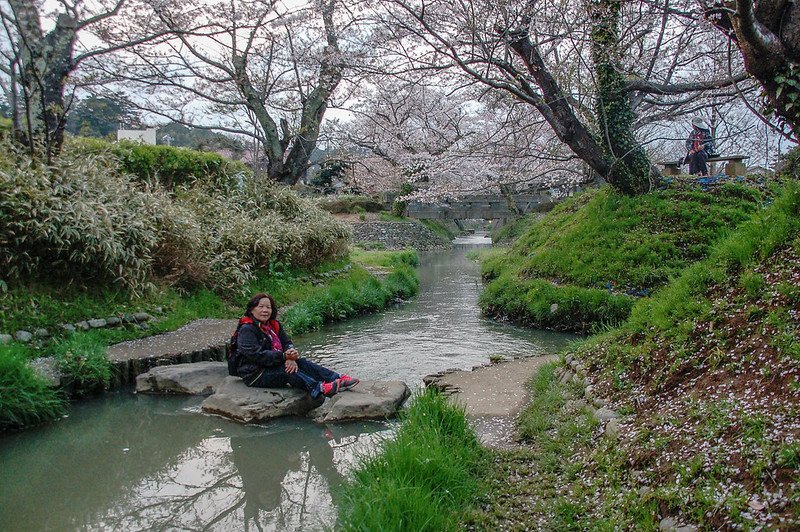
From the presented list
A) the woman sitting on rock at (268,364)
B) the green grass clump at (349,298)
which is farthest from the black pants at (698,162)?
the woman sitting on rock at (268,364)

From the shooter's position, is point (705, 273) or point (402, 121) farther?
point (402, 121)

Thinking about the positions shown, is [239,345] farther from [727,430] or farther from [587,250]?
[587,250]

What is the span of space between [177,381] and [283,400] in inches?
57.2

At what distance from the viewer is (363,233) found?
25484 millimetres

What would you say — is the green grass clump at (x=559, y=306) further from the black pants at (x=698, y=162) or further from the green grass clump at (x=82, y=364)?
the green grass clump at (x=82, y=364)

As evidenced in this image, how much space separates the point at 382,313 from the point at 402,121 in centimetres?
1213

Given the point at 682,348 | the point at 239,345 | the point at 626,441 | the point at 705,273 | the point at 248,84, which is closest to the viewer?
the point at 626,441

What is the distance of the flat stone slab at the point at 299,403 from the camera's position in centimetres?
514

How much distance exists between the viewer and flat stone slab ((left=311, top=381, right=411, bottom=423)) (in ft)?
16.8

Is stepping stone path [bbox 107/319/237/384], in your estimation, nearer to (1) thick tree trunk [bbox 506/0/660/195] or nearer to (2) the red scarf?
(2) the red scarf

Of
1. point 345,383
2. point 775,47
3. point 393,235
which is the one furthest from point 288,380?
point 393,235

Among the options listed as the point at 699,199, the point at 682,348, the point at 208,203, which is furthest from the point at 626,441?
the point at 208,203

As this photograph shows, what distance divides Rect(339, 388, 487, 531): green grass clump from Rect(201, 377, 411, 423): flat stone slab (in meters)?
1.17

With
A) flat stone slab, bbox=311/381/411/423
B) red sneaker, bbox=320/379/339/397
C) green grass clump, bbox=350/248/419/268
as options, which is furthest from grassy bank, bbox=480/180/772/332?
green grass clump, bbox=350/248/419/268
